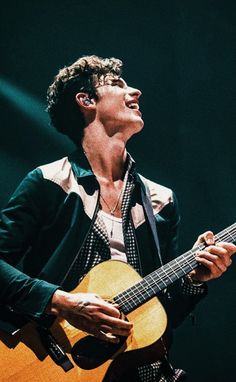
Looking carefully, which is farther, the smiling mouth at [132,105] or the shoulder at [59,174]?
the smiling mouth at [132,105]

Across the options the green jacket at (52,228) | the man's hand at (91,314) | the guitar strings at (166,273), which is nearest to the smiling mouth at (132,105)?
the green jacket at (52,228)

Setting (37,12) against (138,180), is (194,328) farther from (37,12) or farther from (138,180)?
(37,12)

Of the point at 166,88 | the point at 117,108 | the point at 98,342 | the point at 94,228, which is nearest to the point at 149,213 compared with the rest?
the point at 94,228

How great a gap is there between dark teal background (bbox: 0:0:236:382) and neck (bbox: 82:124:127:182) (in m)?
0.62

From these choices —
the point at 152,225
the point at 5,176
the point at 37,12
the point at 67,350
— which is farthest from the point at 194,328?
the point at 37,12

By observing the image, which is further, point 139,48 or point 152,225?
point 139,48

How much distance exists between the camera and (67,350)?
75.0 inches

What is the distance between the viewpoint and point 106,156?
256 cm

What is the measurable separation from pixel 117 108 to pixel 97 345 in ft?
3.98

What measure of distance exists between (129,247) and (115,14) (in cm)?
186

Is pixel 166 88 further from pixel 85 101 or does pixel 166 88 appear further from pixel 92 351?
pixel 92 351

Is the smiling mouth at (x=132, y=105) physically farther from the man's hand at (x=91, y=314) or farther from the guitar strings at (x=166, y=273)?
the man's hand at (x=91, y=314)

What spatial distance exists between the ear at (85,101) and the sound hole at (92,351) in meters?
1.24

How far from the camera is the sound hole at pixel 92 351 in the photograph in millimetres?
1881
